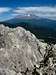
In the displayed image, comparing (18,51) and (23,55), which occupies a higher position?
(18,51)

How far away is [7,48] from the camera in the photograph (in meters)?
19.3

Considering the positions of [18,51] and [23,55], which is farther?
[23,55]

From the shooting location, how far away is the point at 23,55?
19484 mm

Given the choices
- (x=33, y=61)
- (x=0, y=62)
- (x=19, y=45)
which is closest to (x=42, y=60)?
(x=33, y=61)

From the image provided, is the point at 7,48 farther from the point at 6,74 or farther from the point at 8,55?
the point at 6,74

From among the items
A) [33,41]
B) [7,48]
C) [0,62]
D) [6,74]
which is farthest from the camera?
[33,41]

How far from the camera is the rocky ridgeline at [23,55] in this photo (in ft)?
60.4

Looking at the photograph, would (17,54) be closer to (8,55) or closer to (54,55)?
(8,55)

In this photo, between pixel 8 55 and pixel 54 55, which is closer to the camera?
pixel 8 55

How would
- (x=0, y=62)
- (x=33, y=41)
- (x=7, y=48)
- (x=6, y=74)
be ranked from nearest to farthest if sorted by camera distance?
1. (x=6, y=74)
2. (x=0, y=62)
3. (x=7, y=48)
4. (x=33, y=41)

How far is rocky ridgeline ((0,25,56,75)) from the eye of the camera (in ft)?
60.4

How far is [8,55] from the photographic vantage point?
1875 cm

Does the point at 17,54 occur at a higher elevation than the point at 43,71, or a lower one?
higher

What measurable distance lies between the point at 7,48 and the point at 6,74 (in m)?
3.46
